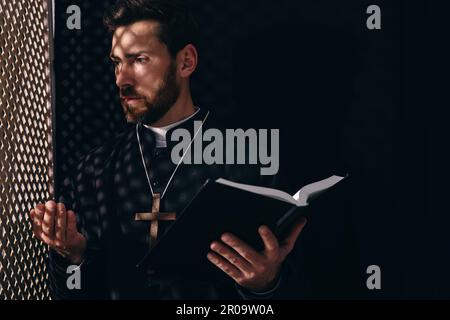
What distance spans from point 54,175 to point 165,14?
687mm

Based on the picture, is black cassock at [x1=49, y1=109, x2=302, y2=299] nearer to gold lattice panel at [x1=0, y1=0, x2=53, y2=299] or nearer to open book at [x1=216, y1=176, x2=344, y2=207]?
gold lattice panel at [x1=0, y1=0, x2=53, y2=299]

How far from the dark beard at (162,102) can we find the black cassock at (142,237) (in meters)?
0.07

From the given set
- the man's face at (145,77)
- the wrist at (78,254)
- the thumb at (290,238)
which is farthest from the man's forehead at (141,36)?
the thumb at (290,238)

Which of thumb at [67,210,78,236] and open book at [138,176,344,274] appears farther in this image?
thumb at [67,210,78,236]

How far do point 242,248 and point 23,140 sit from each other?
0.87 metres

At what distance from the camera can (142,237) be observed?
6.20ft

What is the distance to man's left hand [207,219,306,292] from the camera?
163cm

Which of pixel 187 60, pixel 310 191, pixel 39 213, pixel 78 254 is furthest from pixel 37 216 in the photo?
pixel 310 191

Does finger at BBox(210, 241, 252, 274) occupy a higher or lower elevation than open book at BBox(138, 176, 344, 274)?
lower

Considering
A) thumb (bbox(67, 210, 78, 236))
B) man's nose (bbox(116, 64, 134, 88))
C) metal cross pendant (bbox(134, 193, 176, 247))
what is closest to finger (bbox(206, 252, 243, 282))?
metal cross pendant (bbox(134, 193, 176, 247))

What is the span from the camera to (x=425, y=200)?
205cm

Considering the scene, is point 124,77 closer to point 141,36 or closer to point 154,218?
point 141,36

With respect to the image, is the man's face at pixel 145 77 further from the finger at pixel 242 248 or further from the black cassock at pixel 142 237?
the finger at pixel 242 248

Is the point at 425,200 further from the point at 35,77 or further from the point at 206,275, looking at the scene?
the point at 35,77
